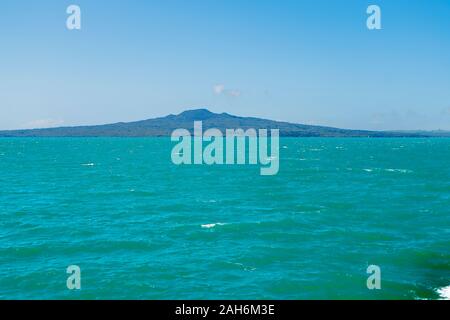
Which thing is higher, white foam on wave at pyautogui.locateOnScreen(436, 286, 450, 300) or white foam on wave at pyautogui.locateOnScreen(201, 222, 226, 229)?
white foam on wave at pyautogui.locateOnScreen(201, 222, 226, 229)

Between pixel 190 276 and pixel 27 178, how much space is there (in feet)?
286

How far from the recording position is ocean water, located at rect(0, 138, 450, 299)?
120 feet

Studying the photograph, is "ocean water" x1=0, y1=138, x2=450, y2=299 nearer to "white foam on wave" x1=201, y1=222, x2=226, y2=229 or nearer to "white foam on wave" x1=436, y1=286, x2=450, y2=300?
"white foam on wave" x1=201, y1=222, x2=226, y2=229

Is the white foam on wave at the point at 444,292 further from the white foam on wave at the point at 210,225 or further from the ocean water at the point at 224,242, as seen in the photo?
the white foam on wave at the point at 210,225

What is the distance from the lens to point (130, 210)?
68188mm

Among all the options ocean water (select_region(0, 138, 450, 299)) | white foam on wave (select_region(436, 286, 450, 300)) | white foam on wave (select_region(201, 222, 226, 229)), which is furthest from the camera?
white foam on wave (select_region(201, 222, 226, 229))

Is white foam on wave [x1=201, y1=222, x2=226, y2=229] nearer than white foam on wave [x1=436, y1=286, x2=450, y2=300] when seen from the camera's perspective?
No

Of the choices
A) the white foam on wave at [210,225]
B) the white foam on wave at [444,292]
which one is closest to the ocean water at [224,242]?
the white foam on wave at [210,225]

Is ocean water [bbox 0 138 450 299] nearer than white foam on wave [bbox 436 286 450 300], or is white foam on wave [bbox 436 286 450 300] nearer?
white foam on wave [bbox 436 286 450 300]

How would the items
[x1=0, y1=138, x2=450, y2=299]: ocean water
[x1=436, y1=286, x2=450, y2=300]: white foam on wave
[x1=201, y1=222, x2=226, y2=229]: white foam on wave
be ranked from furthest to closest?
[x1=201, y1=222, x2=226, y2=229]: white foam on wave → [x1=0, y1=138, x2=450, y2=299]: ocean water → [x1=436, y1=286, x2=450, y2=300]: white foam on wave

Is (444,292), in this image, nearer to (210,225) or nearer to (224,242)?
(224,242)

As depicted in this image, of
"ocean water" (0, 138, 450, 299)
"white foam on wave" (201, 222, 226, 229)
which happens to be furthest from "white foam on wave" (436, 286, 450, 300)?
"white foam on wave" (201, 222, 226, 229)

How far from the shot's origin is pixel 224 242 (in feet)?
163
